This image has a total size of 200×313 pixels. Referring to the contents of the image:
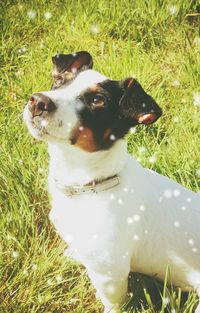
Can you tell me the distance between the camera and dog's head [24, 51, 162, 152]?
1899mm

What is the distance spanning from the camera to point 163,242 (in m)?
2.18

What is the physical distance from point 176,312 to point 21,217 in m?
0.88

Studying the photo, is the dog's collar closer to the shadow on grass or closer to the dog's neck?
the dog's neck

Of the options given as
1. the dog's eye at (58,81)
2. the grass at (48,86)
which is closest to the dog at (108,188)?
the dog's eye at (58,81)

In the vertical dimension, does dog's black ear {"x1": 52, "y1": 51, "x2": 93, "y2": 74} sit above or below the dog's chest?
above

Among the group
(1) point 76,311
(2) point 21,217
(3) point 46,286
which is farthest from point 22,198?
(1) point 76,311

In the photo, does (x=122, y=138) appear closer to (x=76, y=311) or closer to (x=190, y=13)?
(x=76, y=311)

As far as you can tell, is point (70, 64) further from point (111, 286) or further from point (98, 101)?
point (111, 286)

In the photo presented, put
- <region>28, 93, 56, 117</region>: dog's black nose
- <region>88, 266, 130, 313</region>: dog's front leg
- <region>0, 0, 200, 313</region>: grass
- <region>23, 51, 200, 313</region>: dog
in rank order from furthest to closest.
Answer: <region>0, 0, 200, 313</region>: grass, <region>88, 266, 130, 313</region>: dog's front leg, <region>23, 51, 200, 313</region>: dog, <region>28, 93, 56, 117</region>: dog's black nose

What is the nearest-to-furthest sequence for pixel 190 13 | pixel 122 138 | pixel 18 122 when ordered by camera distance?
pixel 122 138 < pixel 18 122 < pixel 190 13

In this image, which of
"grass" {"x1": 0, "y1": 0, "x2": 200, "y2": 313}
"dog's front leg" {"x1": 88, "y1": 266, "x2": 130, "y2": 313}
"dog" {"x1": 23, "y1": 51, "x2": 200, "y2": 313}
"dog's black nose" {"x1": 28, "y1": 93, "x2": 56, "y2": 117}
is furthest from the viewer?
"grass" {"x1": 0, "y1": 0, "x2": 200, "y2": 313}

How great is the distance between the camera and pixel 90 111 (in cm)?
198

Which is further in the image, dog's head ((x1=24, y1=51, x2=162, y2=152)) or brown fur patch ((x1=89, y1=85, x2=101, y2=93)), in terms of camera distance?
brown fur patch ((x1=89, y1=85, x2=101, y2=93))

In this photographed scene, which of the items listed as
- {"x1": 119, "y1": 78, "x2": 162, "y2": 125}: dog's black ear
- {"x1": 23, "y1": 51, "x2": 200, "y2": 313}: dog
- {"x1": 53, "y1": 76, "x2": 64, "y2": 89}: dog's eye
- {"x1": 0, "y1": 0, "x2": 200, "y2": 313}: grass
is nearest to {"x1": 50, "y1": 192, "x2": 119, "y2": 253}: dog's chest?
{"x1": 23, "y1": 51, "x2": 200, "y2": 313}: dog
